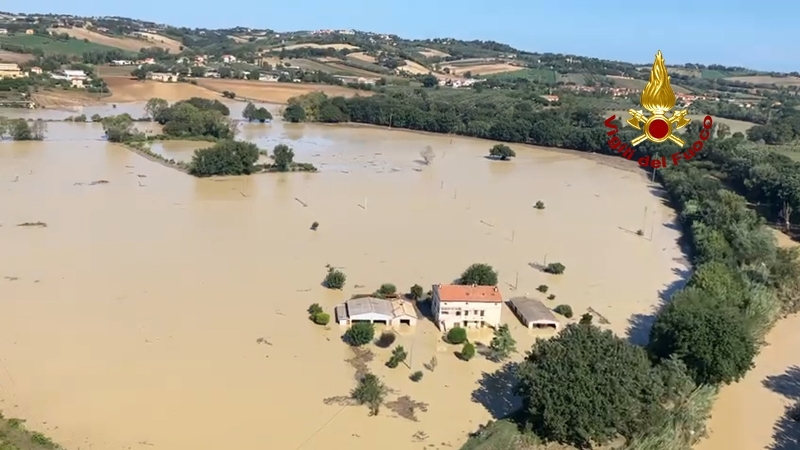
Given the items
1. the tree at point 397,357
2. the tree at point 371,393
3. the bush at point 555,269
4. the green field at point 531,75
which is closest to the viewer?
the tree at point 371,393


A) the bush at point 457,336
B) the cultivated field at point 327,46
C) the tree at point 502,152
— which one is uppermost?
the cultivated field at point 327,46

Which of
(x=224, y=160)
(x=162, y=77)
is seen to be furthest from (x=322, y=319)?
(x=162, y=77)

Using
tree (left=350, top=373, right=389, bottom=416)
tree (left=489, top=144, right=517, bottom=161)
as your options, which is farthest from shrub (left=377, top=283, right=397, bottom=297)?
tree (left=489, top=144, right=517, bottom=161)

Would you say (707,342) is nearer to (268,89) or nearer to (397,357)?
Answer: (397,357)

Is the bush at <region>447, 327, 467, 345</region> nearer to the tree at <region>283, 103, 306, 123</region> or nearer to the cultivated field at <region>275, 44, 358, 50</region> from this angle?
the tree at <region>283, 103, 306, 123</region>

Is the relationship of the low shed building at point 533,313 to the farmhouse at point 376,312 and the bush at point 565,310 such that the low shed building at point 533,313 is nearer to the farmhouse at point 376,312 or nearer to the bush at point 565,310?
the bush at point 565,310

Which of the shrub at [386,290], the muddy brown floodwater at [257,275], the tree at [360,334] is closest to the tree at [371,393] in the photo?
the muddy brown floodwater at [257,275]

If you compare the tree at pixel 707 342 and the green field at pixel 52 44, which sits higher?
the green field at pixel 52 44

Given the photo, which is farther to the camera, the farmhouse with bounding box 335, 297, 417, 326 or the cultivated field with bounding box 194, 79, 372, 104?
the cultivated field with bounding box 194, 79, 372, 104
